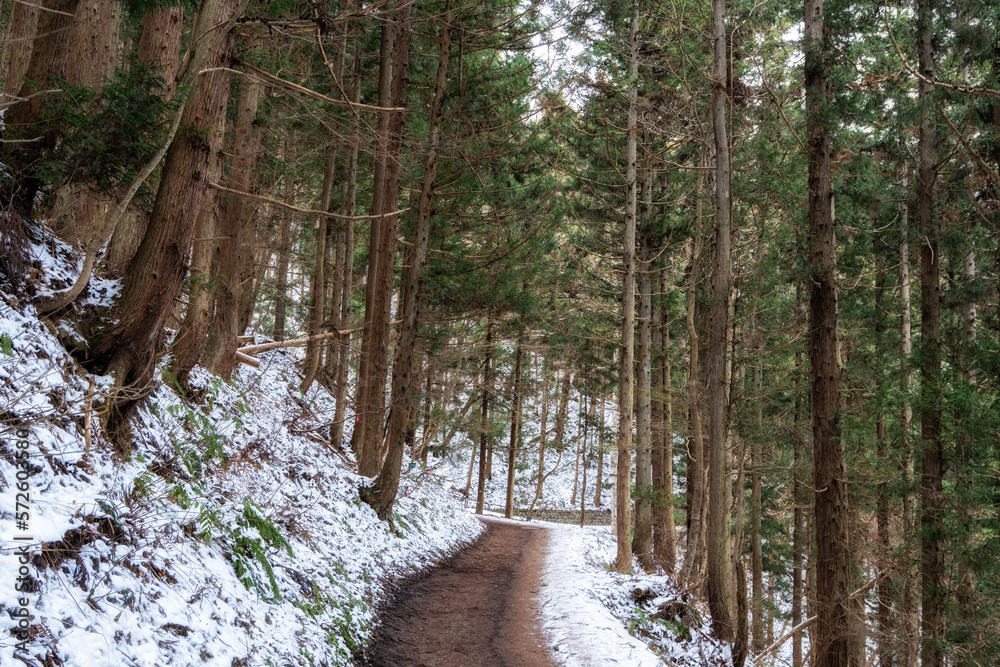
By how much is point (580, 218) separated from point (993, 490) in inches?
409

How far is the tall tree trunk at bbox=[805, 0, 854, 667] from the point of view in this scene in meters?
7.81

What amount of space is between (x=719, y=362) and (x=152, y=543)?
25.0 feet

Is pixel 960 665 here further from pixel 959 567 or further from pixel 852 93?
pixel 852 93

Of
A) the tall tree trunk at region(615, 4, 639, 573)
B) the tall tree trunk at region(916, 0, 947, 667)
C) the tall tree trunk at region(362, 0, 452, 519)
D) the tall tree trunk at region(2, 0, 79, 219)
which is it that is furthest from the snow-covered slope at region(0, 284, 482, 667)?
the tall tree trunk at region(916, 0, 947, 667)

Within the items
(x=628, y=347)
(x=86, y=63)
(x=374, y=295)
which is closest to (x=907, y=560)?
(x=628, y=347)

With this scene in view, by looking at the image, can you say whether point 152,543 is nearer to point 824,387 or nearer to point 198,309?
point 198,309

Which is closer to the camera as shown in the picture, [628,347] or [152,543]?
[152,543]

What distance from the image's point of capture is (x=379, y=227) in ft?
37.8

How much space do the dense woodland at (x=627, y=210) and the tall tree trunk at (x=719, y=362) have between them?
0.15ft

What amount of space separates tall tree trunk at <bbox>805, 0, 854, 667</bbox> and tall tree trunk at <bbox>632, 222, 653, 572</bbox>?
14.7ft

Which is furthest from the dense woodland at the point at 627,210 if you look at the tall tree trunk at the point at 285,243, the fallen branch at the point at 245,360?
the fallen branch at the point at 245,360

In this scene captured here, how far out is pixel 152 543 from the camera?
13.4 feet

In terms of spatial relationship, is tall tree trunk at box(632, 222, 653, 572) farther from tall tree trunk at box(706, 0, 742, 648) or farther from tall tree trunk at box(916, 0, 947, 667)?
tall tree trunk at box(916, 0, 947, 667)

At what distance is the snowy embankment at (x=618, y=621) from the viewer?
675 centimetres
